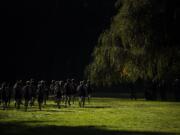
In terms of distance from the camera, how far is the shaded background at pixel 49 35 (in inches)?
2571

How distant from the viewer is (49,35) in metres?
68.9

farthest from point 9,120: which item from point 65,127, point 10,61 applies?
point 10,61

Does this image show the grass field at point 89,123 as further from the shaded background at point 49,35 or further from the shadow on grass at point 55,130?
the shaded background at point 49,35

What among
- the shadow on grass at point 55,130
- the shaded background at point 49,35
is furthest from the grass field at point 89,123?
the shaded background at point 49,35

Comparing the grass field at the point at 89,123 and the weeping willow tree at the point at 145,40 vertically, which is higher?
the weeping willow tree at the point at 145,40

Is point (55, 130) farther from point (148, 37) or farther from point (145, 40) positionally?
point (145, 40)

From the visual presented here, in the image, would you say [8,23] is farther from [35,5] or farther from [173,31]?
[173,31]

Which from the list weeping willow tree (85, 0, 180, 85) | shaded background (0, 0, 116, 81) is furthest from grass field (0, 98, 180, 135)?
shaded background (0, 0, 116, 81)

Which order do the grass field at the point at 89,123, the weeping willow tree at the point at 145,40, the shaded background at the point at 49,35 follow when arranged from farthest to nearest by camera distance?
the shaded background at the point at 49,35
the weeping willow tree at the point at 145,40
the grass field at the point at 89,123

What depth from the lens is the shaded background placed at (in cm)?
6531

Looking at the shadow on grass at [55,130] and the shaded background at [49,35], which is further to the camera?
the shaded background at [49,35]

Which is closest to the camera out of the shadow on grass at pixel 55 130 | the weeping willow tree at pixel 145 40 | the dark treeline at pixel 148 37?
the shadow on grass at pixel 55 130

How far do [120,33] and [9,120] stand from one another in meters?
8.25

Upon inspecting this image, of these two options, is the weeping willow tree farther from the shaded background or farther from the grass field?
the shaded background
